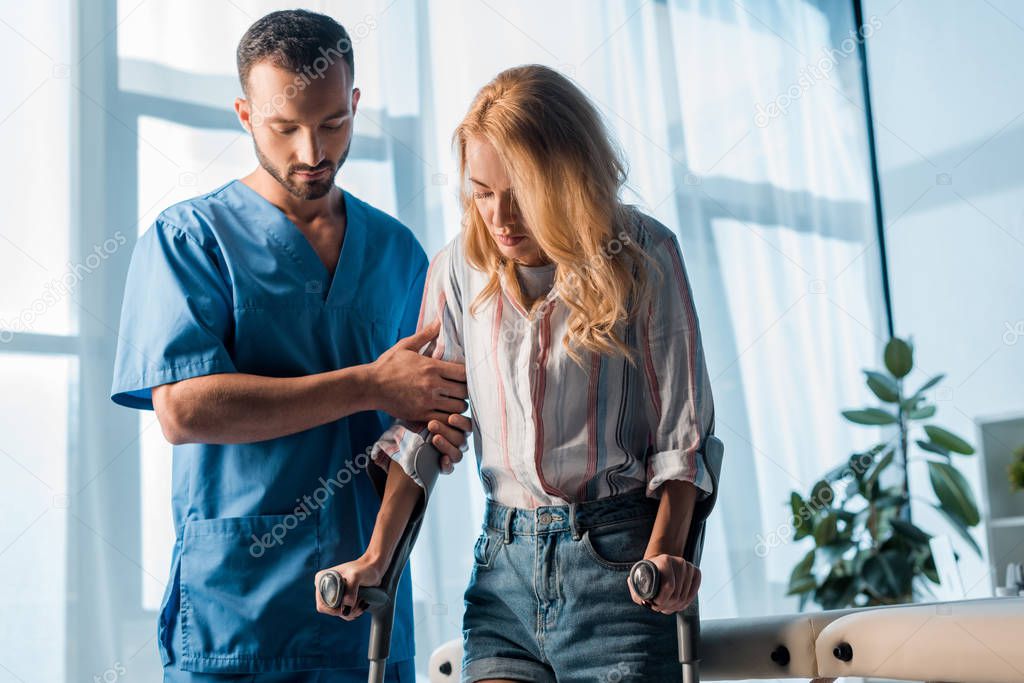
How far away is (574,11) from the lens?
3057 millimetres

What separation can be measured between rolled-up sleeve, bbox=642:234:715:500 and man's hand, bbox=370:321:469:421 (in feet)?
0.79

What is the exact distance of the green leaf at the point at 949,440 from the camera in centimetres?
316

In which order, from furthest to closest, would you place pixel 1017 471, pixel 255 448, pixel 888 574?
pixel 888 574
pixel 1017 471
pixel 255 448

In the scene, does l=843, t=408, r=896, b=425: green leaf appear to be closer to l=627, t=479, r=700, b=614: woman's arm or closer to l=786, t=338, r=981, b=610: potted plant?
l=786, t=338, r=981, b=610: potted plant

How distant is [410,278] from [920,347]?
→ 8.76 feet

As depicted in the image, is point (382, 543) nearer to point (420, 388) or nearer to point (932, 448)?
point (420, 388)

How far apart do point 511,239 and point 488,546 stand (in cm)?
36

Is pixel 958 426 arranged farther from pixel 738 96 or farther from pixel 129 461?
pixel 129 461

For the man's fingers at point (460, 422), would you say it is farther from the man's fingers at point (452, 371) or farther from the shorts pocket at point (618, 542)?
the shorts pocket at point (618, 542)

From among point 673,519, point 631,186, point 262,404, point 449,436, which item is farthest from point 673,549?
point 631,186

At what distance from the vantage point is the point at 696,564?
44.5 inches

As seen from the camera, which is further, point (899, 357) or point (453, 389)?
point (899, 357)

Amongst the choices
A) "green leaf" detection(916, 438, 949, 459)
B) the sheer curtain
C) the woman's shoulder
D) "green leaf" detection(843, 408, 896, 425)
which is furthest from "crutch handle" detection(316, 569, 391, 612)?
"green leaf" detection(916, 438, 949, 459)

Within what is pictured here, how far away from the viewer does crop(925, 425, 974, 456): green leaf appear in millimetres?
3162
